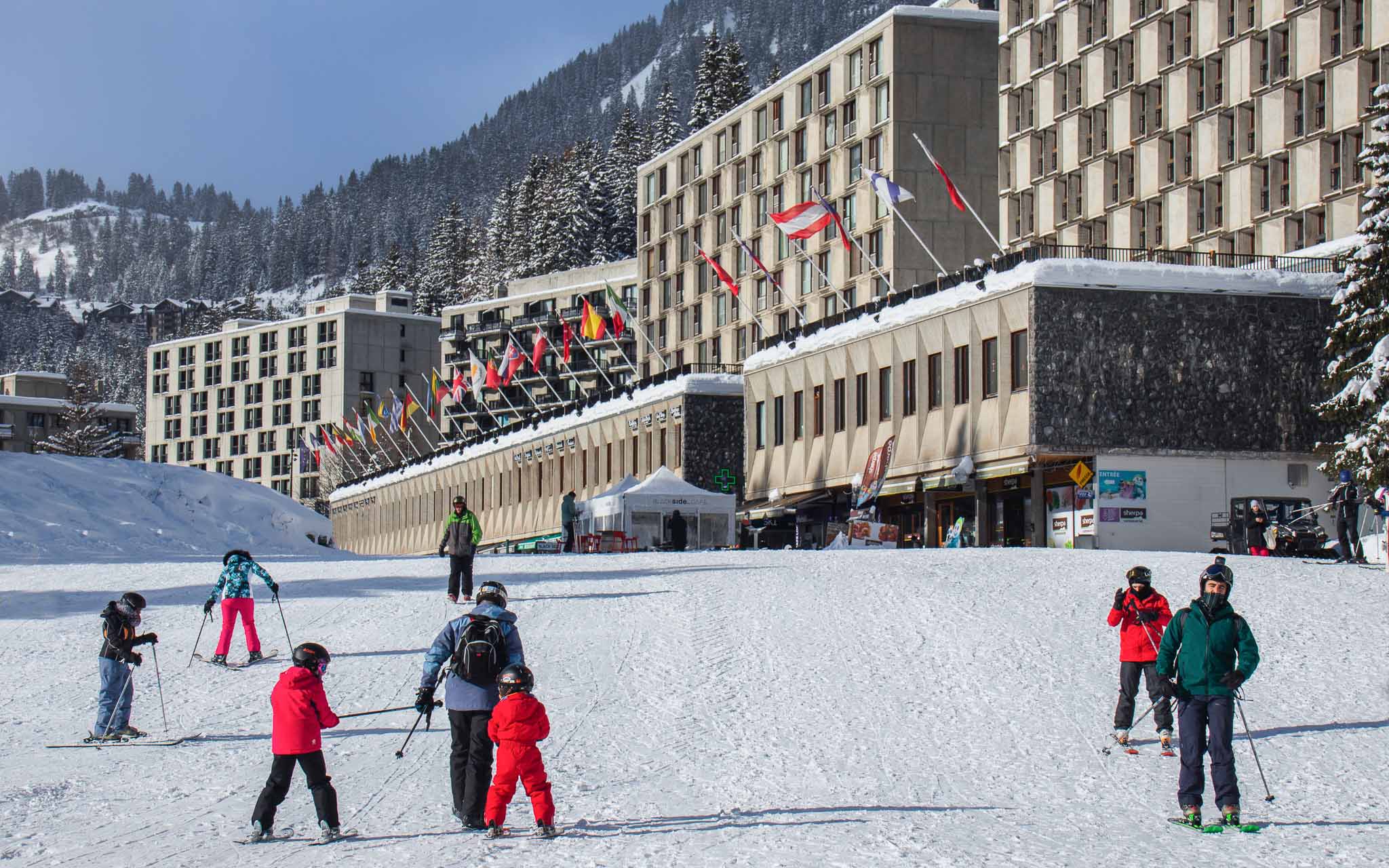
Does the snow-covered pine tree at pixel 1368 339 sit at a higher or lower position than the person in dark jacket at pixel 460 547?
higher

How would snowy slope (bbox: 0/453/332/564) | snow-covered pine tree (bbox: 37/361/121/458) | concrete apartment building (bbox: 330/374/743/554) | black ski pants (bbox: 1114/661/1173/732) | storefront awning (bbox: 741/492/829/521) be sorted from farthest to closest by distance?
snow-covered pine tree (bbox: 37/361/121/458), concrete apartment building (bbox: 330/374/743/554), storefront awning (bbox: 741/492/829/521), snowy slope (bbox: 0/453/332/564), black ski pants (bbox: 1114/661/1173/732)

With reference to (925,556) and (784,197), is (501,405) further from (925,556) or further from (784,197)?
(925,556)

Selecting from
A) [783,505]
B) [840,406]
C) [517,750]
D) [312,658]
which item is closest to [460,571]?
[312,658]

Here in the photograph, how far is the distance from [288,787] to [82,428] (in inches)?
4818

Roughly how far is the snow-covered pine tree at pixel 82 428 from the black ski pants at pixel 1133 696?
383 feet

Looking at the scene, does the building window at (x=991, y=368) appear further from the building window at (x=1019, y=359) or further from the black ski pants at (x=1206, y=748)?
the black ski pants at (x=1206, y=748)

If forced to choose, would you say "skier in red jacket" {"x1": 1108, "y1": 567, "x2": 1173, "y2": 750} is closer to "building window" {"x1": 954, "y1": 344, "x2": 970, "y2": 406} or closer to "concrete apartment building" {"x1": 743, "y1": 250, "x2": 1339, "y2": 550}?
"concrete apartment building" {"x1": 743, "y1": 250, "x2": 1339, "y2": 550}

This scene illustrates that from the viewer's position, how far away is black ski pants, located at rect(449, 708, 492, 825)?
36.4 feet

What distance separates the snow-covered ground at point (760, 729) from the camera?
→ 422 inches

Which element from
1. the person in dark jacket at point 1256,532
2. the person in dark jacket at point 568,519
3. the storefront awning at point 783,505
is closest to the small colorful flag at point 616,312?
the storefront awning at point 783,505

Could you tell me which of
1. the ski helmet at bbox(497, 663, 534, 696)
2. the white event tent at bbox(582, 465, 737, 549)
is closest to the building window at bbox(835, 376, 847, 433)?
the white event tent at bbox(582, 465, 737, 549)

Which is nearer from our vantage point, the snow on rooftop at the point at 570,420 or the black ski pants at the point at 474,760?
the black ski pants at the point at 474,760

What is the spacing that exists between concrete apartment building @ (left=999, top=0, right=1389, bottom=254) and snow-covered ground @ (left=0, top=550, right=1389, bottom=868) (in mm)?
34199

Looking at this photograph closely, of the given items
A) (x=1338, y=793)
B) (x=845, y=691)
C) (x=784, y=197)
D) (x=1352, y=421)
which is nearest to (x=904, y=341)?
(x=1352, y=421)
